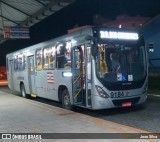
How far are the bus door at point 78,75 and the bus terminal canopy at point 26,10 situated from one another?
6.05 m

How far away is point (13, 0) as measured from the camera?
A: 18844 millimetres

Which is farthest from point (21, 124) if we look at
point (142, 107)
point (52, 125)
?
point (142, 107)

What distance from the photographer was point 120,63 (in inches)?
406

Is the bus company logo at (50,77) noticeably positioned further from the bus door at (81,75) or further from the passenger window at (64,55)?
the bus door at (81,75)

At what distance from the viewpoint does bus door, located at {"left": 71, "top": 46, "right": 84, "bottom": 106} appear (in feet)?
35.0

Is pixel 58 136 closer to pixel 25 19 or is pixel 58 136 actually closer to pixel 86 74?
pixel 86 74

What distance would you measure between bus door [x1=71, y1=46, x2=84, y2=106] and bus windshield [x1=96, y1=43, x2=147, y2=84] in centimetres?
89

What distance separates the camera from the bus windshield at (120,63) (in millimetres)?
10008

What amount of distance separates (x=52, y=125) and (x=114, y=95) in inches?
102

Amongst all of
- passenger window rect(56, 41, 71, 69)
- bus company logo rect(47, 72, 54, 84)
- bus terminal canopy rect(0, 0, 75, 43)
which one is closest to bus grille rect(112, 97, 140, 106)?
passenger window rect(56, 41, 71, 69)

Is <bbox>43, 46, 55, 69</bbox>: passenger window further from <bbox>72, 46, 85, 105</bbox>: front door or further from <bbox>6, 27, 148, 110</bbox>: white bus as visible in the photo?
<bbox>72, 46, 85, 105</bbox>: front door

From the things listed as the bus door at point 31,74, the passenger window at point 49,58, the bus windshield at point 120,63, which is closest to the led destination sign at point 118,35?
the bus windshield at point 120,63

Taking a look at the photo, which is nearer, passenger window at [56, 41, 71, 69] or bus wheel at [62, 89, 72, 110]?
passenger window at [56, 41, 71, 69]

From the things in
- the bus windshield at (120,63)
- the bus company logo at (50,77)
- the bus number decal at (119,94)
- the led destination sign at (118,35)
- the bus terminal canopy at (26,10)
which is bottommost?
the bus number decal at (119,94)
